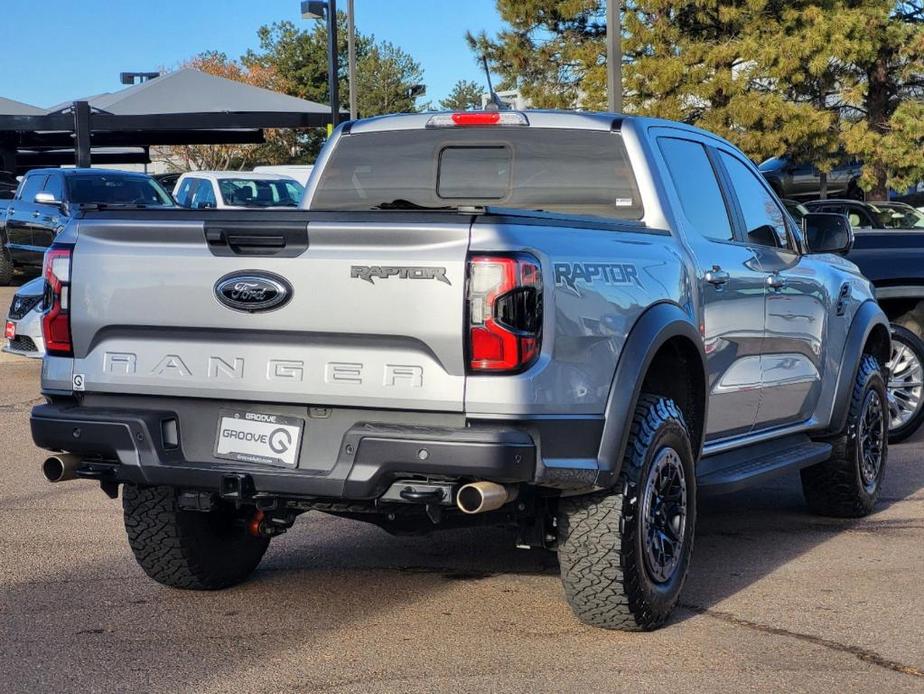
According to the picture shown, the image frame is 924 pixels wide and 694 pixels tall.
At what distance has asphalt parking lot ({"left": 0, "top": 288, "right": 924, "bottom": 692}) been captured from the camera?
4672mm

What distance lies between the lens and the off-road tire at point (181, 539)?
5582 millimetres

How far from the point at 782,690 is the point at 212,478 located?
6.45 feet

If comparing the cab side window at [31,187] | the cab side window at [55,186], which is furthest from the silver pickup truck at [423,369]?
the cab side window at [31,187]

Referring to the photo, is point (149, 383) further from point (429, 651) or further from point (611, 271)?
point (611, 271)

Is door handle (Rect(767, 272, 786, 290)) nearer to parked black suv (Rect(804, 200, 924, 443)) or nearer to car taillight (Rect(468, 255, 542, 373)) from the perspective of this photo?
car taillight (Rect(468, 255, 542, 373))

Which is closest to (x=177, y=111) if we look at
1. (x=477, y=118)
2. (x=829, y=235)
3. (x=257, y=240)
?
(x=829, y=235)

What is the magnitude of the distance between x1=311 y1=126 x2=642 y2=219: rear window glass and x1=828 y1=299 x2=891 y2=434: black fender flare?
1953 mm

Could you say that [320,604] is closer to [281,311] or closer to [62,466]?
[62,466]

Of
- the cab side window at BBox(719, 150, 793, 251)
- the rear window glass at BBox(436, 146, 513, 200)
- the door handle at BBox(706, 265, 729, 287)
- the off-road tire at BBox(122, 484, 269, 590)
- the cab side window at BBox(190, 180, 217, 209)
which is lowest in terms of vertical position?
the off-road tire at BBox(122, 484, 269, 590)

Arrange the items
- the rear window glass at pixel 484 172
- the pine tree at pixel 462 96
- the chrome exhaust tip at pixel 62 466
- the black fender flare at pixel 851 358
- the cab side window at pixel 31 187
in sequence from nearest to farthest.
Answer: the chrome exhaust tip at pixel 62 466 → the rear window glass at pixel 484 172 → the black fender flare at pixel 851 358 → the cab side window at pixel 31 187 → the pine tree at pixel 462 96

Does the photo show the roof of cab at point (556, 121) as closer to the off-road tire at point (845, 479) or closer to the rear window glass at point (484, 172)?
the rear window glass at point (484, 172)

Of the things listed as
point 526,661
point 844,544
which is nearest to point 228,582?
point 526,661

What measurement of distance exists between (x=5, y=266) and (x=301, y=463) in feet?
62.0

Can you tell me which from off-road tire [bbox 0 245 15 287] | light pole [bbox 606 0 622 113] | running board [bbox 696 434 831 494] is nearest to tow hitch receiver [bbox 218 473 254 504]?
running board [bbox 696 434 831 494]
